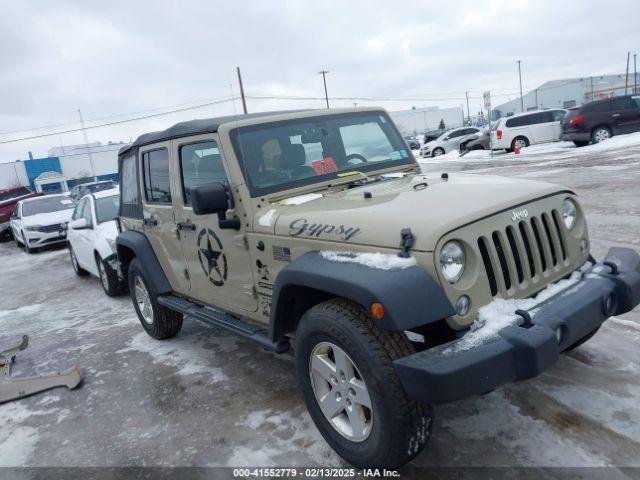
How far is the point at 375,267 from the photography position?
2.54 meters

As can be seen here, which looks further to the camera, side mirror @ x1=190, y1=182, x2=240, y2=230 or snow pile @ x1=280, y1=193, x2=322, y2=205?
snow pile @ x1=280, y1=193, x2=322, y2=205

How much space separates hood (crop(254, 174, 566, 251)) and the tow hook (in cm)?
3

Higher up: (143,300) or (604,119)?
(604,119)

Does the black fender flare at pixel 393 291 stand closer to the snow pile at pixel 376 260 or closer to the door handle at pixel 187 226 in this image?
the snow pile at pixel 376 260

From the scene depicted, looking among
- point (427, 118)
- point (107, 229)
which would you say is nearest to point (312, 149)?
point (107, 229)

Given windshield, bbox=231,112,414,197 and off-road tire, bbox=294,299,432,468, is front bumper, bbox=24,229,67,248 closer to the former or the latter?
windshield, bbox=231,112,414,197

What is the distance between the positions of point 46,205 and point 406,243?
1422cm

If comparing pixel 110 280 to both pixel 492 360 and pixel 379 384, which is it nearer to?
pixel 379 384

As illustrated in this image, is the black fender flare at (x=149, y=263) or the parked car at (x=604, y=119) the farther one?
the parked car at (x=604, y=119)

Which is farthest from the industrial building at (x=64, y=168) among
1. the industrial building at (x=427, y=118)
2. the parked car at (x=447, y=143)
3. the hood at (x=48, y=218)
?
the industrial building at (x=427, y=118)

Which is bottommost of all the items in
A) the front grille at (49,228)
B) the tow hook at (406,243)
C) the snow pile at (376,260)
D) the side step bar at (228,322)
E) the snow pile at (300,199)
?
the side step bar at (228,322)

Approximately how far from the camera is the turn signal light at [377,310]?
238 centimetres

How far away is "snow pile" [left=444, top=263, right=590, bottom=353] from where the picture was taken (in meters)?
2.41

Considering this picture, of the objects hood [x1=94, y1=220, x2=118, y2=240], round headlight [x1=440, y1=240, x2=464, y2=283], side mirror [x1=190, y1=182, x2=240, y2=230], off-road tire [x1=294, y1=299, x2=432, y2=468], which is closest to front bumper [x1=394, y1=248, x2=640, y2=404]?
off-road tire [x1=294, y1=299, x2=432, y2=468]
